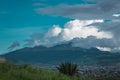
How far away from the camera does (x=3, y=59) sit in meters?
28.0

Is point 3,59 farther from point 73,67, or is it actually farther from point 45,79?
point 73,67

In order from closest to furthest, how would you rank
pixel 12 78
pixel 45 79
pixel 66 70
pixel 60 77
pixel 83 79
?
pixel 12 78 < pixel 45 79 < pixel 60 77 < pixel 83 79 < pixel 66 70

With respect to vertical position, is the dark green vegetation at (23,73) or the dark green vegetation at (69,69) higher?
the dark green vegetation at (69,69)

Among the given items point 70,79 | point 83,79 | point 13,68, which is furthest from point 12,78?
point 83,79

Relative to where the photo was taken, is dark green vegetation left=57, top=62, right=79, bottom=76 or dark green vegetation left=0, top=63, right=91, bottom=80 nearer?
dark green vegetation left=0, top=63, right=91, bottom=80

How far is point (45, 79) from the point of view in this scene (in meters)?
25.8

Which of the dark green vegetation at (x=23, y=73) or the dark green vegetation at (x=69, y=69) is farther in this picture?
the dark green vegetation at (x=69, y=69)

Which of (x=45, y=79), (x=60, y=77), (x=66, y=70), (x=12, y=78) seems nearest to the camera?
(x=12, y=78)

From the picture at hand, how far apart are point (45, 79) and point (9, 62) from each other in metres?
3.55

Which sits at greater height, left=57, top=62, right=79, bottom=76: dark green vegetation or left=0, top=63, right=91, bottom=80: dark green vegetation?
left=57, top=62, right=79, bottom=76: dark green vegetation

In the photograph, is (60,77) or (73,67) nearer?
(60,77)

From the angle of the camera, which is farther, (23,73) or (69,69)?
(69,69)

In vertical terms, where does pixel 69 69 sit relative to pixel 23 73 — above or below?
above

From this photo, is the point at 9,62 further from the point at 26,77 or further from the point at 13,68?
the point at 26,77
